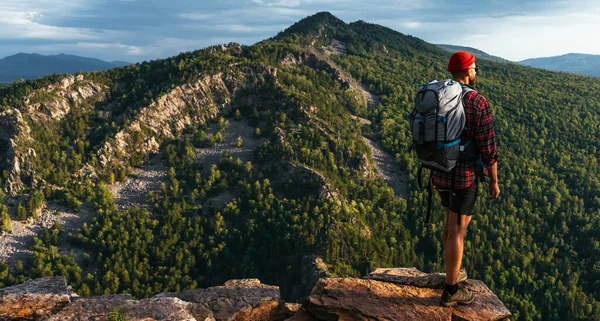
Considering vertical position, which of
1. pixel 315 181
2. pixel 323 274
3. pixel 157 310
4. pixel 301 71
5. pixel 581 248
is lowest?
pixel 581 248

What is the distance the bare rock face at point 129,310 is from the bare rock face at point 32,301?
0.98m

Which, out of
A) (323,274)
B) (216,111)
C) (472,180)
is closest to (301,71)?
(216,111)

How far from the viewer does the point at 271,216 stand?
11562cm

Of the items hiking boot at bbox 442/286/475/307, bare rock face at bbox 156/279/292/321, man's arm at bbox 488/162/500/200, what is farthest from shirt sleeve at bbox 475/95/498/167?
bare rock face at bbox 156/279/292/321

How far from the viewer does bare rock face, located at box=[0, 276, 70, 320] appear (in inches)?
479

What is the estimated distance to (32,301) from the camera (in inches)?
496

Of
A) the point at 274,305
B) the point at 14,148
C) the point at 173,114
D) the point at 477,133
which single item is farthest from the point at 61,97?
the point at 477,133

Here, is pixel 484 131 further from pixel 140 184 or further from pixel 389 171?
pixel 389 171

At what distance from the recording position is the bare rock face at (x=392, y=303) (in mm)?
12531

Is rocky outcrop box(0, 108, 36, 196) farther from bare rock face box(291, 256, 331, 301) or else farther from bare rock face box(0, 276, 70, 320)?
bare rock face box(0, 276, 70, 320)

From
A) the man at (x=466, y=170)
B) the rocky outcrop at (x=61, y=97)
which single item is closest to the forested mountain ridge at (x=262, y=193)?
the rocky outcrop at (x=61, y=97)

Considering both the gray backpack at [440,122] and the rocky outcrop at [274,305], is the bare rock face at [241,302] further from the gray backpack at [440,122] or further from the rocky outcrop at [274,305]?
the gray backpack at [440,122]

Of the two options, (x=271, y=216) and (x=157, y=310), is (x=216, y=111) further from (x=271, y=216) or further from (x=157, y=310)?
(x=157, y=310)

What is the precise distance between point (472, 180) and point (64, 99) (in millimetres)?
156586
